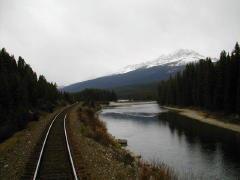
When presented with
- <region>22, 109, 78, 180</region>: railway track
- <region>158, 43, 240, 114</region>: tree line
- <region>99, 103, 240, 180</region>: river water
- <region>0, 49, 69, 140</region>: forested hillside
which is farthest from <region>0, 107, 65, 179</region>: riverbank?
<region>158, 43, 240, 114</region>: tree line

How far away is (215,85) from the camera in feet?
173

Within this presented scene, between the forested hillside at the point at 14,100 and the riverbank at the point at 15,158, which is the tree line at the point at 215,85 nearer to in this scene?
the forested hillside at the point at 14,100

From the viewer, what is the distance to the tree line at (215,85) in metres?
45.0

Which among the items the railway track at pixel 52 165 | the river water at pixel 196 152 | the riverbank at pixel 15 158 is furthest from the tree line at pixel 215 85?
the riverbank at pixel 15 158

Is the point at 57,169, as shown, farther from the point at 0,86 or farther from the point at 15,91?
the point at 15,91

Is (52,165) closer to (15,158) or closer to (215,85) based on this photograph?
(15,158)

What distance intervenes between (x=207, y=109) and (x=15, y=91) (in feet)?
159

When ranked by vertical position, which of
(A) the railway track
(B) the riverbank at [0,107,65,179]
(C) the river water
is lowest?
(C) the river water

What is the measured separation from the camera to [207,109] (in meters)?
58.4

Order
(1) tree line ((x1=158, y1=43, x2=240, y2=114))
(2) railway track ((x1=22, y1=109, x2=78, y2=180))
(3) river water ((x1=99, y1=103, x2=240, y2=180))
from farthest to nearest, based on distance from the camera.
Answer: (1) tree line ((x1=158, y1=43, x2=240, y2=114)) < (3) river water ((x1=99, y1=103, x2=240, y2=180)) < (2) railway track ((x1=22, y1=109, x2=78, y2=180))

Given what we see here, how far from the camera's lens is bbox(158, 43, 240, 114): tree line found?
4496 centimetres

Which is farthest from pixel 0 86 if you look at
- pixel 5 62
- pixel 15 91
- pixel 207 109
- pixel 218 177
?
pixel 207 109

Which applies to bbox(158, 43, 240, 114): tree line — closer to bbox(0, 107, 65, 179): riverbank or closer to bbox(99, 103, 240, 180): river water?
bbox(99, 103, 240, 180): river water

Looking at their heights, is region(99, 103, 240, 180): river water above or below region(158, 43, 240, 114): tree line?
below
